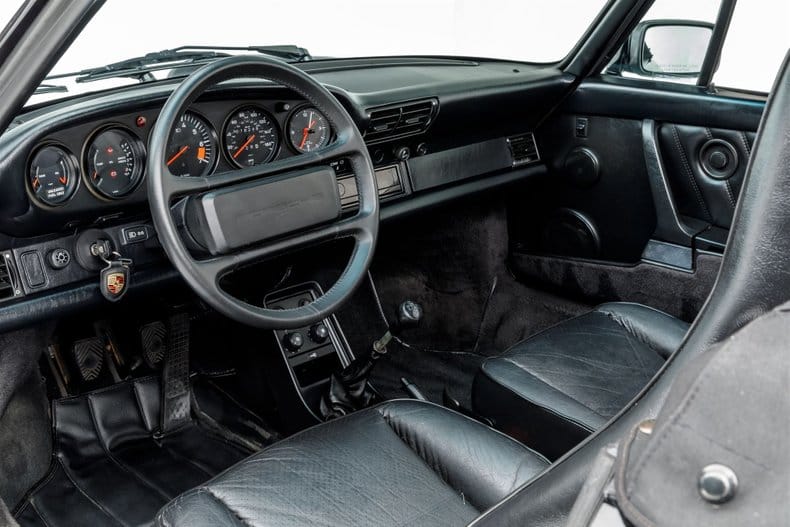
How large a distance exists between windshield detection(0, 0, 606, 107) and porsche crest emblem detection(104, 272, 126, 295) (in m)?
0.45

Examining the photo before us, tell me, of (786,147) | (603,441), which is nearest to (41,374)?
(603,441)

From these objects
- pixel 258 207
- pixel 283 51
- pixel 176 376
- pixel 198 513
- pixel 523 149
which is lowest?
pixel 176 376

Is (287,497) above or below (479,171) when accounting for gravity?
below

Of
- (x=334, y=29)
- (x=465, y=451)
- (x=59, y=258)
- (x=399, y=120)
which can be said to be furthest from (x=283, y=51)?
(x=465, y=451)

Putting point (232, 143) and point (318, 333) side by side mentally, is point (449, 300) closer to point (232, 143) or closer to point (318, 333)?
point (318, 333)

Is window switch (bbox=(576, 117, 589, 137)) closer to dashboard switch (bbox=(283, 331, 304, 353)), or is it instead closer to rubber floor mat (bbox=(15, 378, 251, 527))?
dashboard switch (bbox=(283, 331, 304, 353))

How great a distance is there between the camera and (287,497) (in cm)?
141

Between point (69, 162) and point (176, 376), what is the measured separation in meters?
1.02

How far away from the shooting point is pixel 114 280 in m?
1.76

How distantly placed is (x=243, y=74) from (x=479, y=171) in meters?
1.26

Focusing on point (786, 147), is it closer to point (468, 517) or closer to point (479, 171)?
point (468, 517)

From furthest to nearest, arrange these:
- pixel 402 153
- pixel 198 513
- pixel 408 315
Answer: pixel 402 153, pixel 408 315, pixel 198 513

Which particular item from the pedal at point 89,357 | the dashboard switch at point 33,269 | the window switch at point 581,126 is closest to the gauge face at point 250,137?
the dashboard switch at point 33,269

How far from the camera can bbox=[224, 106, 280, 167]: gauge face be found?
1.97m
